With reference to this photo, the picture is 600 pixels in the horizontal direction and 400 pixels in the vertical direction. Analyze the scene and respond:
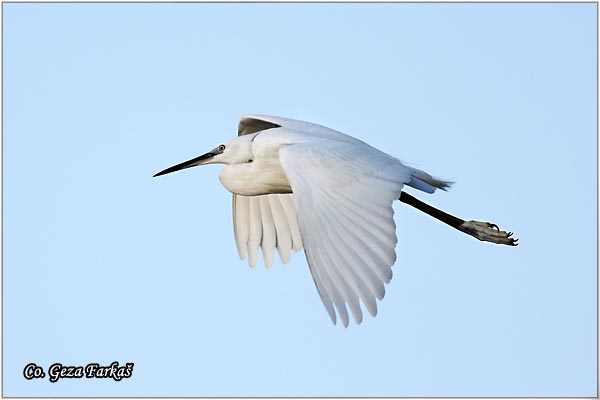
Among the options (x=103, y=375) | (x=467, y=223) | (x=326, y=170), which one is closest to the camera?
(x=326, y=170)

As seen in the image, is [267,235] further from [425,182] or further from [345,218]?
[345,218]

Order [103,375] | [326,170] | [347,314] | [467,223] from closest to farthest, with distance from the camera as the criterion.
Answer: [347,314]
[326,170]
[103,375]
[467,223]

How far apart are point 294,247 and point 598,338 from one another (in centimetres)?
236

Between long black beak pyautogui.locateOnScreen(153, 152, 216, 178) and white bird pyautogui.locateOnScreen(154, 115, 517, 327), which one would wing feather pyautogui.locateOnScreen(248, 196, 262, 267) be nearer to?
white bird pyautogui.locateOnScreen(154, 115, 517, 327)

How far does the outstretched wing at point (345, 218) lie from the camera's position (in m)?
5.55

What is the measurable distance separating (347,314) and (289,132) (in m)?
2.23

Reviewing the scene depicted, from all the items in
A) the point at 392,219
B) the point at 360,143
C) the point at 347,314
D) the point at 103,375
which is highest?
the point at 360,143

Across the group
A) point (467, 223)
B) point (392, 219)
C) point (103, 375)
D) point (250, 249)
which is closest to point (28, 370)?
point (103, 375)

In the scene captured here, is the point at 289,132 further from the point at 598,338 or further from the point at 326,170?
the point at 598,338

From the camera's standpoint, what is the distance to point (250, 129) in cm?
841

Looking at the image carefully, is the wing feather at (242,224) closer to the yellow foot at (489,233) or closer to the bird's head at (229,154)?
the bird's head at (229,154)

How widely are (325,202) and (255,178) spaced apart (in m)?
1.51

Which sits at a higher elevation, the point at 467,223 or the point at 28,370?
the point at 467,223

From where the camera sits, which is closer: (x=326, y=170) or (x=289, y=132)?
(x=326, y=170)
